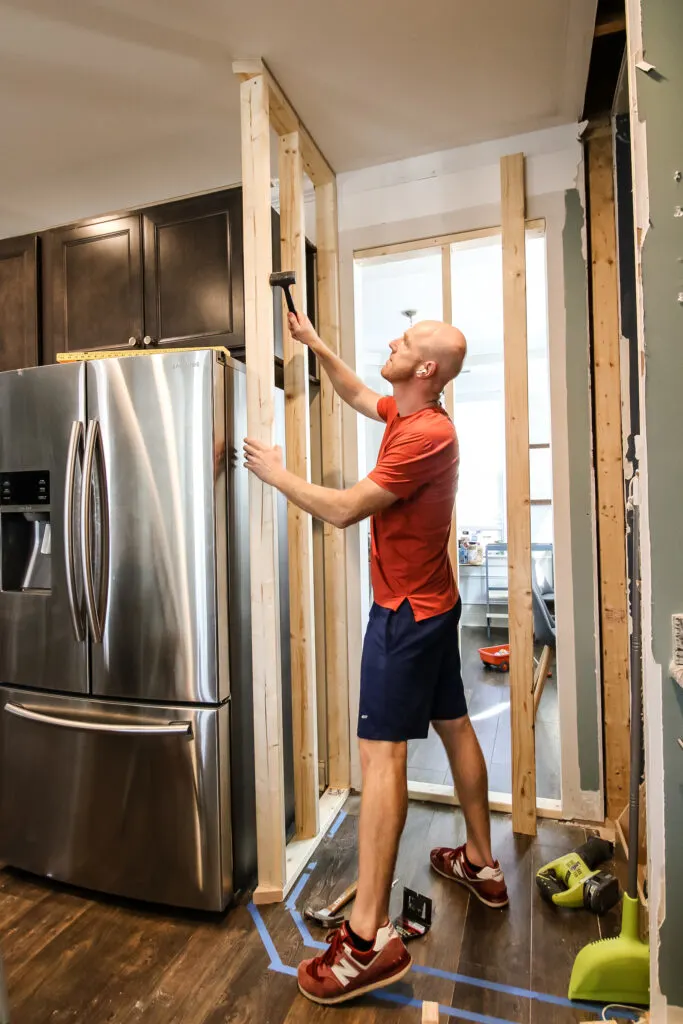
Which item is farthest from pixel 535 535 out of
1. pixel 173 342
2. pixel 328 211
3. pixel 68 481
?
pixel 68 481

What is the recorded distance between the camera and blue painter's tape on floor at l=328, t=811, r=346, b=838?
2.14 m

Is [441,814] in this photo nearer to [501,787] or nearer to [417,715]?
[501,787]

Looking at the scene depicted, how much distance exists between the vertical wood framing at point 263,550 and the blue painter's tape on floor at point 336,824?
395 millimetres

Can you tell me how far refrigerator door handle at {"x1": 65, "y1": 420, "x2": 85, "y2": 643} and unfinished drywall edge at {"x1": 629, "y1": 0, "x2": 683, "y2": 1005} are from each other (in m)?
1.57

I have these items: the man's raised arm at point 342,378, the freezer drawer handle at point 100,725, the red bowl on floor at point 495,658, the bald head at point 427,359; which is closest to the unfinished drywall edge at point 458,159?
the man's raised arm at point 342,378

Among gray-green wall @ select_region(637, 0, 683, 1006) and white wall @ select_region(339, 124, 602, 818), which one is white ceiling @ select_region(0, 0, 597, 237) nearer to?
white wall @ select_region(339, 124, 602, 818)

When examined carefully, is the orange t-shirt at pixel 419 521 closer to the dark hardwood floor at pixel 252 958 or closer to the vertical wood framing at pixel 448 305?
the vertical wood framing at pixel 448 305

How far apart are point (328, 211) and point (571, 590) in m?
1.84

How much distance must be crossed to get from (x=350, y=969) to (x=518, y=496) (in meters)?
1.54

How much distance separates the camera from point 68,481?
1765mm

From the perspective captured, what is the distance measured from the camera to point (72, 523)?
1765 millimetres

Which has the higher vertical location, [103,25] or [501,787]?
[103,25]

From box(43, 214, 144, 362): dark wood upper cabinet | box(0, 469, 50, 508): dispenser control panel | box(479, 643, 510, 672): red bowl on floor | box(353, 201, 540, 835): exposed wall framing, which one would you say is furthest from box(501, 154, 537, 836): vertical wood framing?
box(479, 643, 510, 672): red bowl on floor

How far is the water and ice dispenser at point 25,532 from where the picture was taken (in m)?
1.87
